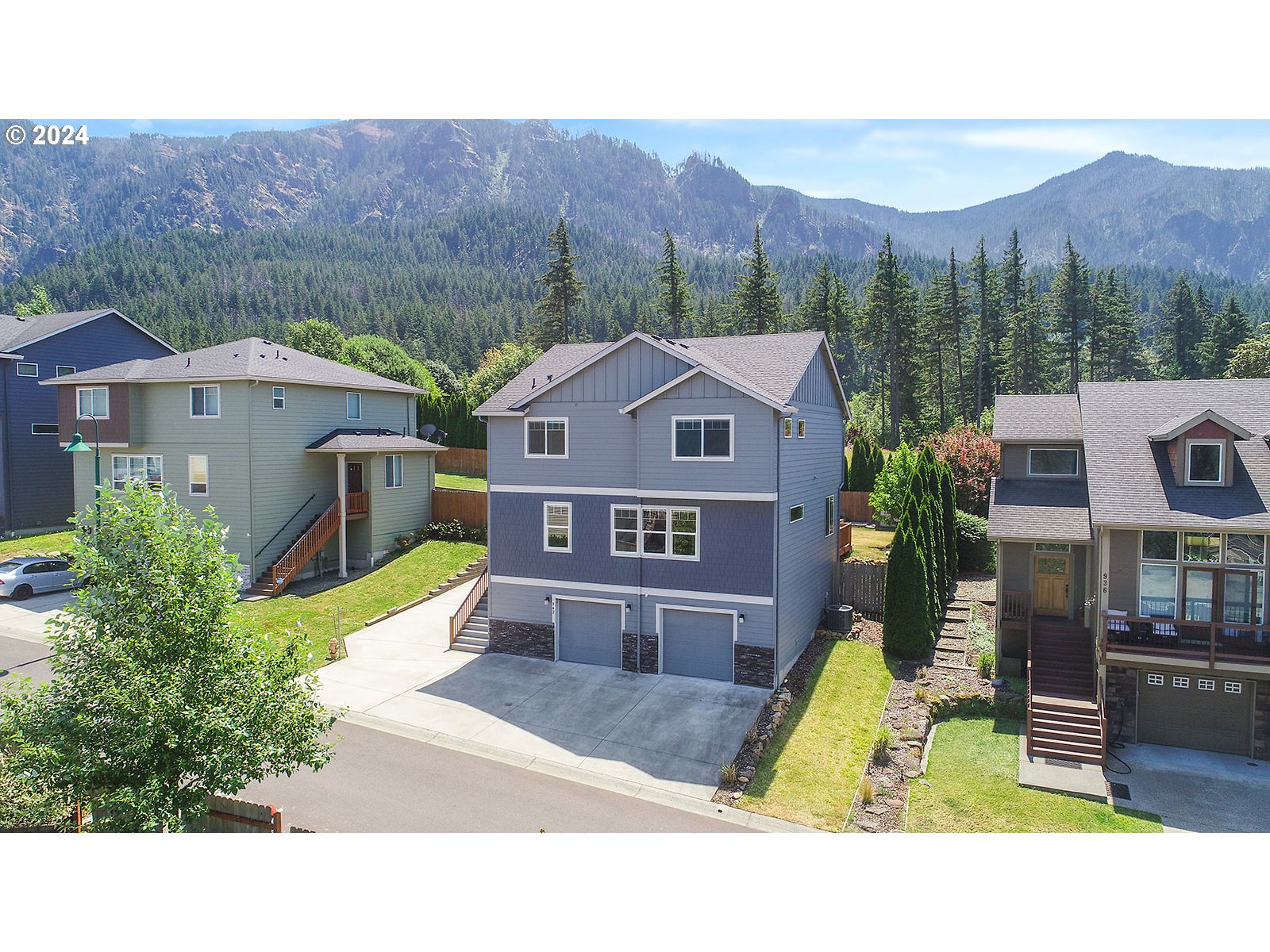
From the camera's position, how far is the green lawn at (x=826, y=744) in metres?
11.2

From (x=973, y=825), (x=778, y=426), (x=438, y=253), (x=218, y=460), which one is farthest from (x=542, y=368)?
(x=438, y=253)

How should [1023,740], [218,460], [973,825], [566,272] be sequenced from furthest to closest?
[566,272] < [218,460] < [1023,740] < [973,825]

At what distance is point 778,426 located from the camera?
15.5 m

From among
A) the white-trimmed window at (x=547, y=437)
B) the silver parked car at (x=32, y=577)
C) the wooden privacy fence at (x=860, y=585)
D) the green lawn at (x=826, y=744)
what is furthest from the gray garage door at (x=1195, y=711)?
the silver parked car at (x=32, y=577)

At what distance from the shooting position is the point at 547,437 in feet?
59.3

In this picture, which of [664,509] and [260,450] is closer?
[664,509]

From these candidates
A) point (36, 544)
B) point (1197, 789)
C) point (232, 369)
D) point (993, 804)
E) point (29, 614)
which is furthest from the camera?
point (36, 544)

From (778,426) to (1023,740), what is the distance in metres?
8.16

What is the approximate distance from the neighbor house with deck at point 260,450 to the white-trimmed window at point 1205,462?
23.7 m

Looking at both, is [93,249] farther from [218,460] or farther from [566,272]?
[218,460]

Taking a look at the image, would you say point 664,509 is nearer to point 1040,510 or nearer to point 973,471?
point 1040,510

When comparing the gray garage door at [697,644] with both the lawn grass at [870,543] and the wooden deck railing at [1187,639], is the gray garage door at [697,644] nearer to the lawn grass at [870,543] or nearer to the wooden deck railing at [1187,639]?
the wooden deck railing at [1187,639]

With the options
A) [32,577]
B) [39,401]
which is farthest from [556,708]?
[39,401]

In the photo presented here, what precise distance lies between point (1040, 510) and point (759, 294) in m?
28.8
